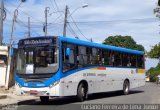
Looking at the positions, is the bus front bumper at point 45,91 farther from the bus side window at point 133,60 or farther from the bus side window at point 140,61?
the bus side window at point 140,61

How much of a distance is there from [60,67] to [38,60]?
1084 mm

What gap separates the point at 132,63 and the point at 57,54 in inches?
395

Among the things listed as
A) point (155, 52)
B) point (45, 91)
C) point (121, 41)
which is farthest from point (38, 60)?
point (121, 41)

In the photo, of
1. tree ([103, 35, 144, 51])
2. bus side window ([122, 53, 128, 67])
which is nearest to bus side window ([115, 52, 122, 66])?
bus side window ([122, 53, 128, 67])

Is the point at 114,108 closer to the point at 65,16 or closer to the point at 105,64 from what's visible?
the point at 105,64

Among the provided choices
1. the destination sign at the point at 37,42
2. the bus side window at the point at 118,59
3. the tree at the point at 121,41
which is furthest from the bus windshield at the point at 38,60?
the tree at the point at 121,41

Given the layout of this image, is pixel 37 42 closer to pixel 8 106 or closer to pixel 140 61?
pixel 8 106

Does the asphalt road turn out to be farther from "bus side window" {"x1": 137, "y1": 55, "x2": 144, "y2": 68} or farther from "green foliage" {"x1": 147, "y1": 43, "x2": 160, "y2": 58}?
"green foliage" {"x1": 147, "y1": 43, "x2": 160, "y2": 58}

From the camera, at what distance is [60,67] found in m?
18.3

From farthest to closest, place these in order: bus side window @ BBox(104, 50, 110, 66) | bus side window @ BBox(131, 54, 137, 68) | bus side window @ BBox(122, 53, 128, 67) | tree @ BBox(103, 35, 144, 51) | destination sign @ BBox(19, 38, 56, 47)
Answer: tree @ BBox(103, 35, 144, 51) → bus side window @ BBox(131, 54, 137, 68) → bus side window @ BBox(122, 53, 128, 67) → bus side window @ BBox(104, 50, 110, 66) → destination sign @ BBox(19, 38, 56, 47)

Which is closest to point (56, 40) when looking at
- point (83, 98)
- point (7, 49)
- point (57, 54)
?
point (57, 54)

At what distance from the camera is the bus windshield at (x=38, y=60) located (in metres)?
18.3

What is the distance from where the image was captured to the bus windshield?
18.3 m

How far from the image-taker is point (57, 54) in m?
18.3
